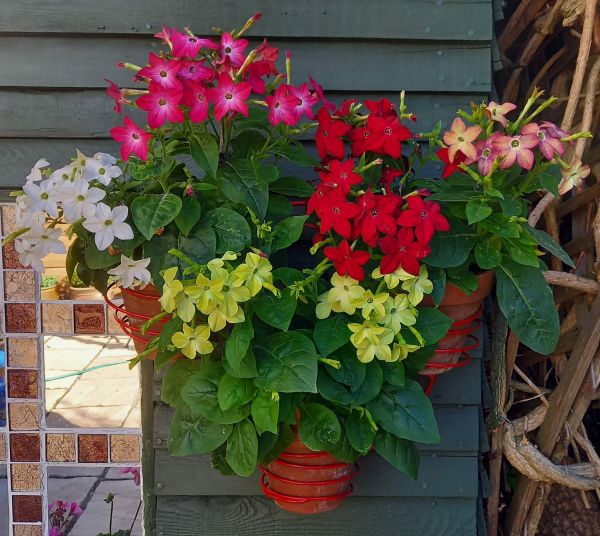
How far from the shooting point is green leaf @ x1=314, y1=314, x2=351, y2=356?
133 cm

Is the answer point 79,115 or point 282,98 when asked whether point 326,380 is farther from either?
point 79,115

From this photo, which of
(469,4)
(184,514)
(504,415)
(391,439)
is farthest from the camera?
(504,415)

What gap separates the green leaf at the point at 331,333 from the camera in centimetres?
133

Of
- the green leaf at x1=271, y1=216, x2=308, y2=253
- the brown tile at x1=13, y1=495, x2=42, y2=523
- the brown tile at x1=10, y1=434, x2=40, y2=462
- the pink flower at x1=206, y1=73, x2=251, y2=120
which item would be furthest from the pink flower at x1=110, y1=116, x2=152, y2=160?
the brown tile at x1=13, y1=495, x2=42, y2=523

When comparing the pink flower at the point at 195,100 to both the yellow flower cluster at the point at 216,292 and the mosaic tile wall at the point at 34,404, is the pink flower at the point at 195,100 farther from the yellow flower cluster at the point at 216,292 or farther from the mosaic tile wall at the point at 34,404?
the mosaic tile wall at the point at 34,404

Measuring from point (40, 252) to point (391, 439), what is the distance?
824 mm

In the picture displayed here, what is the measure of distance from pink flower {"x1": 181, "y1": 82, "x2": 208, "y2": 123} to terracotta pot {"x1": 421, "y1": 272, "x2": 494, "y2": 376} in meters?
0.61

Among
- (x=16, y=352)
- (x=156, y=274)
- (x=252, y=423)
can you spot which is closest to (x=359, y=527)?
(x=252, y=423)

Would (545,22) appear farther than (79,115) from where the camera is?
Yes

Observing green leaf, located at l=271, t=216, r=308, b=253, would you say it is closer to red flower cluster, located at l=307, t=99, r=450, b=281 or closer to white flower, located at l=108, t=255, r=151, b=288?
red flower cluster, located at l=307, t=99, r=450, b=281

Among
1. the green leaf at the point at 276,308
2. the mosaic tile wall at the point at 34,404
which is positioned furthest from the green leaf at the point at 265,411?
the mosaic tile wall at the point at 34,404

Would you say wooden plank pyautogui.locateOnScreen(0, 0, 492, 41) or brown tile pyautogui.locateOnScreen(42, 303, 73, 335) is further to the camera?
brown tile pyautogui.locateOnScreen(42, 303, 73, 335)

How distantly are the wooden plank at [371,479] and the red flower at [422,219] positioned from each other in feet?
2.52

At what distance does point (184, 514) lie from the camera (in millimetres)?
1831
